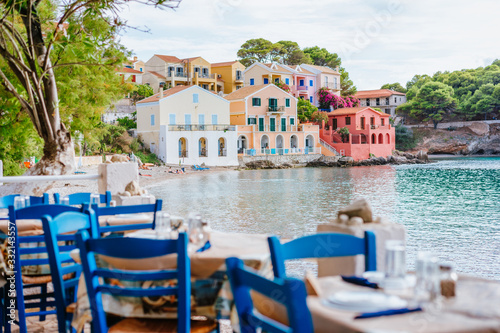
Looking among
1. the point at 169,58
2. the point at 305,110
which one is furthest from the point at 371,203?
the point at 169,58

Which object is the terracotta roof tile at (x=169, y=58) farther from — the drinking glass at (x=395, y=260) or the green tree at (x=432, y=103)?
the drinking glass at (x=395, y=260)

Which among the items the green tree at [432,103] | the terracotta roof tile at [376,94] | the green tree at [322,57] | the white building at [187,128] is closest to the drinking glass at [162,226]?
the white building at [187,128]

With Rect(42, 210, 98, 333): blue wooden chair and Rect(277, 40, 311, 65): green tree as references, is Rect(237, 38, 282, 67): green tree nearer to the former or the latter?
Rect(277, 40, 311, 65): green tree

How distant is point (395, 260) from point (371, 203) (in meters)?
27.8

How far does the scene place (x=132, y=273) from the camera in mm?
2467

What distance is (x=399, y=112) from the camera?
79.9 metres

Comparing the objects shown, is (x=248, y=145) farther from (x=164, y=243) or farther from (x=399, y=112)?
(x=164, y=243)

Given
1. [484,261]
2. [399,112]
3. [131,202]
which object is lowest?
[484,261]

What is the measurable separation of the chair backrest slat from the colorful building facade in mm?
48759

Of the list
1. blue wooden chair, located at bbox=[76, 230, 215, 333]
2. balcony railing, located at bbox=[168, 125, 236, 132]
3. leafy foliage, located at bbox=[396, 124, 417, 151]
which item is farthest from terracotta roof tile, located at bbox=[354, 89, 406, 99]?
blue wooden chair, located at bbox=[76, 230, 215, 333]

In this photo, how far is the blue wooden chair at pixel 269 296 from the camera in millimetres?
1665

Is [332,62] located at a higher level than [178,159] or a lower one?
higher

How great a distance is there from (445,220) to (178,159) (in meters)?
27.4

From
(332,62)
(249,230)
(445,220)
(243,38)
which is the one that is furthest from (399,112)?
(249,230)
